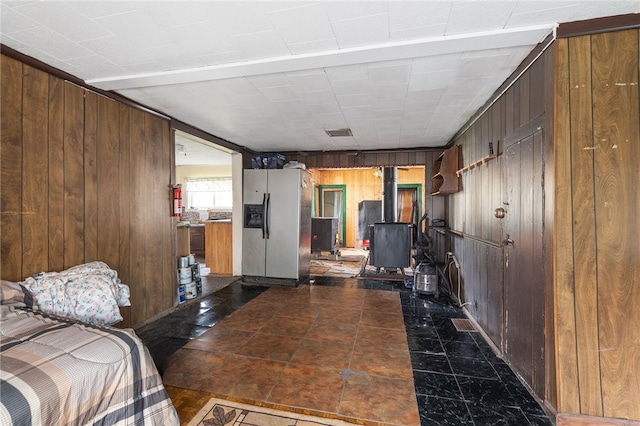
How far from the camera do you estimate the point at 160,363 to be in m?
2.29

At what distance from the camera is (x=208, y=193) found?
27.0ft

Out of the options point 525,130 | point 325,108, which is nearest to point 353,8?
point 525,130

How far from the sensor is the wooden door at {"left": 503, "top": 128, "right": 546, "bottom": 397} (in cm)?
181

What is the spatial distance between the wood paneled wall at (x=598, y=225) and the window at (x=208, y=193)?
24.8 ft

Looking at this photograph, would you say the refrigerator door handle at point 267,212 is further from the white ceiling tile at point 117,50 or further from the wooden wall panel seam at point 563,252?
the wooden wall panel seam at point 563,252

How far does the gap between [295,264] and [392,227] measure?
173 cm

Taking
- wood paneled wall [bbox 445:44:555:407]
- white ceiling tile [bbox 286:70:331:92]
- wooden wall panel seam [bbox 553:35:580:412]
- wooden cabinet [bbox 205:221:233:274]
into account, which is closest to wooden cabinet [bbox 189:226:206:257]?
wooden cabinet [bbox 205:221:233:274]

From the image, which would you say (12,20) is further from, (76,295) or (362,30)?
(362,30)

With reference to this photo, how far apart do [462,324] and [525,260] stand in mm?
1389

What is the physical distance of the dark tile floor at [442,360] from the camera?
1740 millimetres

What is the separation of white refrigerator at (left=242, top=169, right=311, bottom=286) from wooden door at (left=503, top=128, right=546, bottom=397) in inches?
115

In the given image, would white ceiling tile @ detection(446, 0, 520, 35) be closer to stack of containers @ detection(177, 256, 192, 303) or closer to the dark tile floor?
the dark tile floor

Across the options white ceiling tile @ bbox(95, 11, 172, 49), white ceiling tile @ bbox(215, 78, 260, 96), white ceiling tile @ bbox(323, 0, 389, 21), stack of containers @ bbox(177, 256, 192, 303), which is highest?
white ceiling tile @ bbox(215, 78, 260, 96)

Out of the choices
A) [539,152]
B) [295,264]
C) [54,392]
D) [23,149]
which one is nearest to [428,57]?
[539,152]
